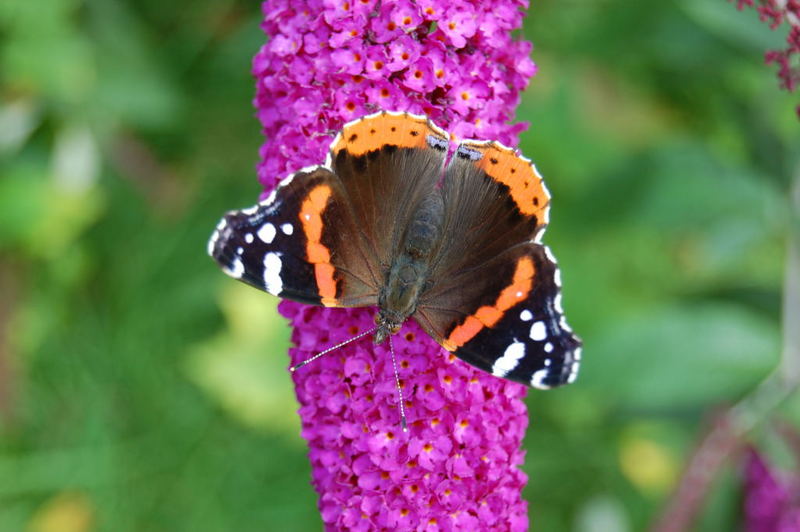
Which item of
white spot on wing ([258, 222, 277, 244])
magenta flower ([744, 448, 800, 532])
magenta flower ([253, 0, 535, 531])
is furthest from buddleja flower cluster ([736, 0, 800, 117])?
magenta flower ([744, 448, 800, 532])

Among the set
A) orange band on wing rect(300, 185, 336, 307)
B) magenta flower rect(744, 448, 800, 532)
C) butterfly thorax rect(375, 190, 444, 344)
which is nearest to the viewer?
orange band on wing rect(300, 185, 336, 307)

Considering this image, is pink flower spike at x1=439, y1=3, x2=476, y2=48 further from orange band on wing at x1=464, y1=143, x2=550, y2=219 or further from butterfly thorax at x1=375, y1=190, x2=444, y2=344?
butterfly thorax at x1=375, y1=190, x2=444, y2=344

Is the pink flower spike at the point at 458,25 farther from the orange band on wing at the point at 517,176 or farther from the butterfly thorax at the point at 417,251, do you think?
the butterfly thorax at the point at 417,251

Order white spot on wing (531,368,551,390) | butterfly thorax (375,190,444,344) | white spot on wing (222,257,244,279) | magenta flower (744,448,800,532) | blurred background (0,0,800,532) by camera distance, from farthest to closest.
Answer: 1. blurred background (0,0,800,532)
2. magenta flower (744,448,800,532)
3. butterfly thorax (375,190,444,344)
4. white spot on wing (222,257,244,279)
5. white spot on wing (531,368,551,390)

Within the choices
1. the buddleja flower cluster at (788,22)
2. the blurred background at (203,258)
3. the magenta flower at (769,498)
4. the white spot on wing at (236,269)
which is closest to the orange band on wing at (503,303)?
the white spot on wing at (236,269)

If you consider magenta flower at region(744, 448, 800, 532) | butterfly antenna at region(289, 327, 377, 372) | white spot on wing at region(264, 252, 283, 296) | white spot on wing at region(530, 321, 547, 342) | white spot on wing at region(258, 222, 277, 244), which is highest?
white spot on wing at region(258, 222, 277, 244)
